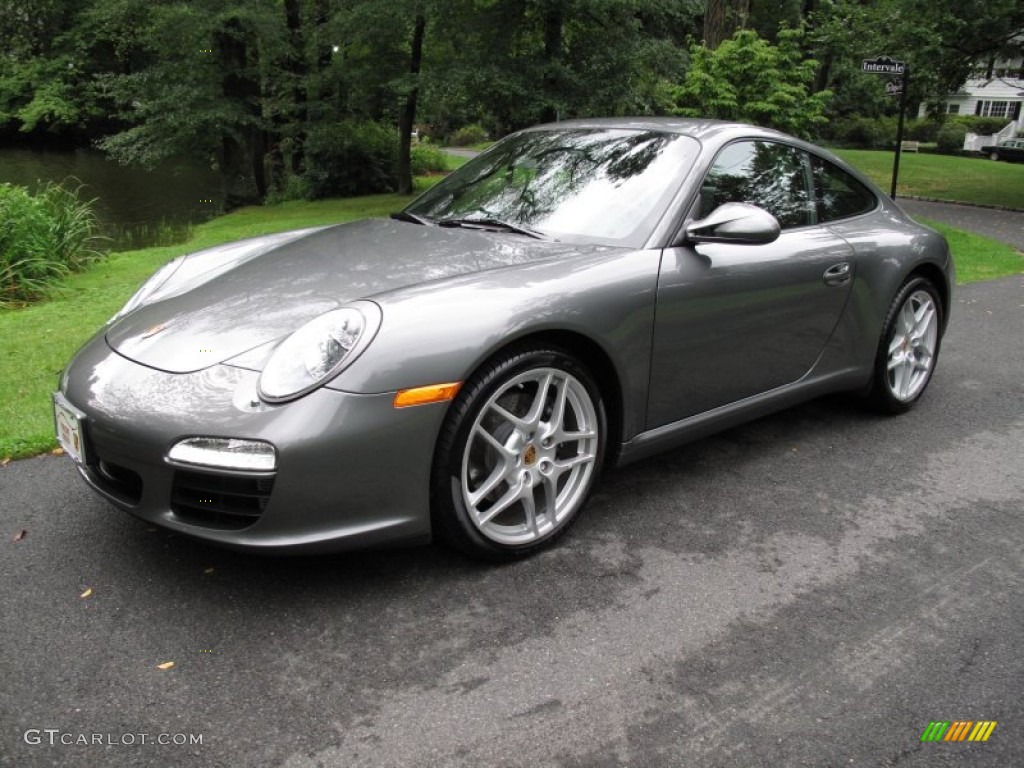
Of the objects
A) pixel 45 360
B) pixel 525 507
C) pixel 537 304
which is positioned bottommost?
pixel 45 360

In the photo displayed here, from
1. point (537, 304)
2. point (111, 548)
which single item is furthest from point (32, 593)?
point (537, 304)

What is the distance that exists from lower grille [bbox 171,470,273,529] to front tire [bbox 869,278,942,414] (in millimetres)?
3115

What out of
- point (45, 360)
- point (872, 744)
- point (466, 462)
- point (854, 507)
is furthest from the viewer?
point (45, 360)

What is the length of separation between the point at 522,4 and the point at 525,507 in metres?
12.0

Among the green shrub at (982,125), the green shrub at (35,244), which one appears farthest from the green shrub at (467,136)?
the green shrub at (35,244)

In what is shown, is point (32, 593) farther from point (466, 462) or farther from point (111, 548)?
point (466, 462)

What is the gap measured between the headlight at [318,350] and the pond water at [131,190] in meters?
11.6

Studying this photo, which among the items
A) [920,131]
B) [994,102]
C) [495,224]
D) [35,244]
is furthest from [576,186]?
[994,102]

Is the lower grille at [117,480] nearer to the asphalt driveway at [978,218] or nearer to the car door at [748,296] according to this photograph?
the car door at [748,296]

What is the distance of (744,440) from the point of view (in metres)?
4.03

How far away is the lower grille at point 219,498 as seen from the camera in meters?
2.31

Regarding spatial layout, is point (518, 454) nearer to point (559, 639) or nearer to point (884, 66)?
point (559, 639)

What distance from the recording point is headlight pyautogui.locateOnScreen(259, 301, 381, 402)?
7.78 feet

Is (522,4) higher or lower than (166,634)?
higher
